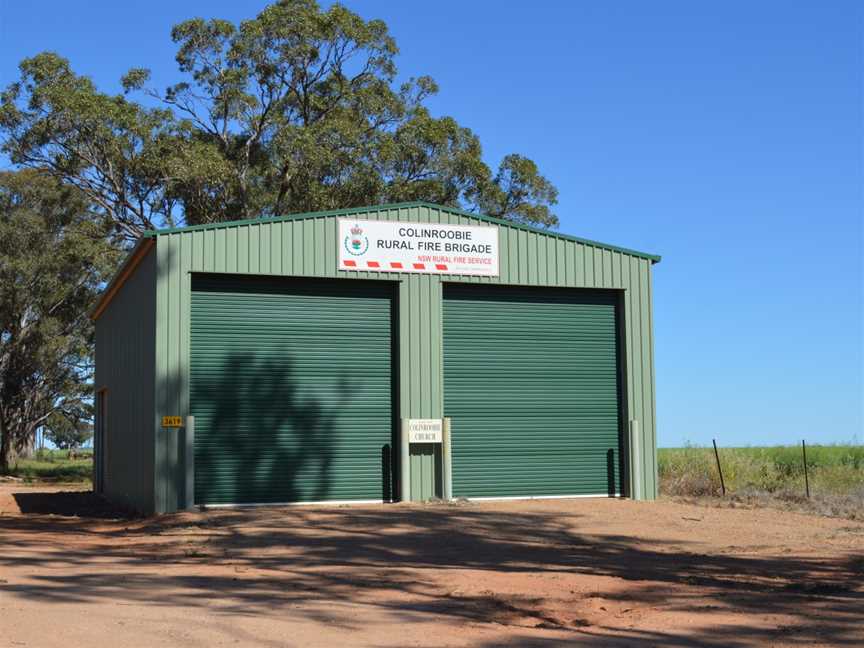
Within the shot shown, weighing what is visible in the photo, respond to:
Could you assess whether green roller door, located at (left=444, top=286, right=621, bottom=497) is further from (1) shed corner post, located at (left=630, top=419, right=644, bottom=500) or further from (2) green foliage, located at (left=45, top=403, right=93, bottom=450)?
(2) green foliage, located at (left=45, top=403, right=93, bottom=450)

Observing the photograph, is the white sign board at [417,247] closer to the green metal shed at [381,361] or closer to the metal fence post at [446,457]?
the green metal shed at [381,361]

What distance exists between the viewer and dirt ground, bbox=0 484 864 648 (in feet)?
29.1

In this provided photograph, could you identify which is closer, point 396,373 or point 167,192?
point 396,373

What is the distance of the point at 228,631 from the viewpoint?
8781 millimetres

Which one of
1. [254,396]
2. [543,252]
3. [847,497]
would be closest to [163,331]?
[254,396]

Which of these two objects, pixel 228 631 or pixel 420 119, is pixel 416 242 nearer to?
pixel 228 631

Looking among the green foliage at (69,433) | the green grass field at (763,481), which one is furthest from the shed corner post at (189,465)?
the green foliage at (69,433)

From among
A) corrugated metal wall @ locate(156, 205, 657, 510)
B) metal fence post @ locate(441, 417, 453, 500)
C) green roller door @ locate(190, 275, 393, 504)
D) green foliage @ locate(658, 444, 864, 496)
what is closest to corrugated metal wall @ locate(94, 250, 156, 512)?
corrugated metal wall @ locate(156, 205, 657, 510)

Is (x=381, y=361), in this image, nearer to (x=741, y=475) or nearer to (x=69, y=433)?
(x=741, y=475)

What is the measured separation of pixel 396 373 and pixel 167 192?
70.4 feet

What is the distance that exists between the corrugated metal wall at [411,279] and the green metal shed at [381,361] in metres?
0.03

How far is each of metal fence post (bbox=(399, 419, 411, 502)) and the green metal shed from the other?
4 centimetres

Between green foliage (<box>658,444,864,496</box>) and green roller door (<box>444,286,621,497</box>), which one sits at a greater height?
green roller door (<box>444,286,621,497</box>)

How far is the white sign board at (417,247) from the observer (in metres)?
20.9
